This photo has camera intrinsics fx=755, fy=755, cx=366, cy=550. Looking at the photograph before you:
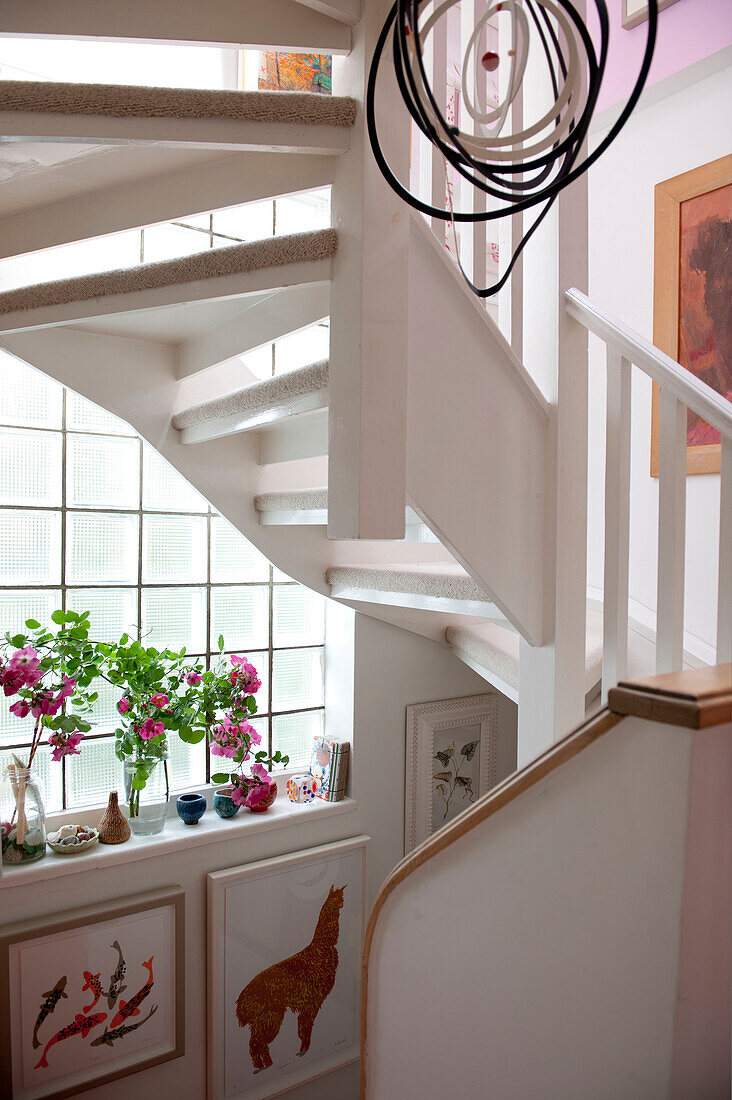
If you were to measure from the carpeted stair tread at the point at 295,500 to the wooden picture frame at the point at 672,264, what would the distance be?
1.18 m

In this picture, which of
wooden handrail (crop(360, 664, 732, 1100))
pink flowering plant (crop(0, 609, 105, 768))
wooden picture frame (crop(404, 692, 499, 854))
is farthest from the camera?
wooden picture frame (crop(404, 692, 499, 854))

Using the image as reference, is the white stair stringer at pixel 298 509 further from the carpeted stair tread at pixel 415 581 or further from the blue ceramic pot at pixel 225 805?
the blue ceramic pot at pixel 225 805

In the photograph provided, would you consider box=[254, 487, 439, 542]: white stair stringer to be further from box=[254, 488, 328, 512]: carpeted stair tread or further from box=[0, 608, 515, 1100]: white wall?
box=[0, 608, 515, 1100]: white wall

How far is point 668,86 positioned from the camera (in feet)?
7.50

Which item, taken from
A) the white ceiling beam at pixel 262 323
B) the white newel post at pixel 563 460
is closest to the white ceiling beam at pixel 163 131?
the white ceiling beam at pixel 262 323

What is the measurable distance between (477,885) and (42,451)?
74.2 inches

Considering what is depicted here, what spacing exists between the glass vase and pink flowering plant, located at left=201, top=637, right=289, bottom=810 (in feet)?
0.60

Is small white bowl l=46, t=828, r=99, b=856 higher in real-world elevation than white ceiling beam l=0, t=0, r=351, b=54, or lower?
lower

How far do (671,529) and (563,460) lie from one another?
297 mm

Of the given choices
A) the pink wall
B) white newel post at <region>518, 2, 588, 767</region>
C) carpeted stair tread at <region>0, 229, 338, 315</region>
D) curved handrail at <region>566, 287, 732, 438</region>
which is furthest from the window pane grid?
the pink wall

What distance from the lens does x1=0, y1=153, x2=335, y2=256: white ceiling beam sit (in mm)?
1293

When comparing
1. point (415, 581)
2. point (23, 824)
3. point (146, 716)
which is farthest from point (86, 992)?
point (415, 581)

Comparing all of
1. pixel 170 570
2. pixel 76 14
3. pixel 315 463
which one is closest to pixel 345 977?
pixel 170 570

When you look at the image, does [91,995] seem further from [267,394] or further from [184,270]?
[184,270]
